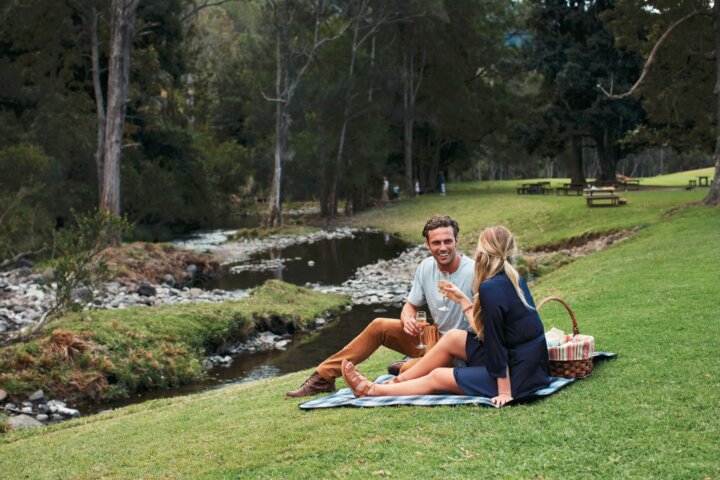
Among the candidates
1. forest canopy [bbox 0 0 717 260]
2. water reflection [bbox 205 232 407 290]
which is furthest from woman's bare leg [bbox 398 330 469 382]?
water reflection [bbox 205 232 407 290]

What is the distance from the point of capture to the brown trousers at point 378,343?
27.7ft

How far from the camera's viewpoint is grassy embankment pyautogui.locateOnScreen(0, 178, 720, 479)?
593 centimetres

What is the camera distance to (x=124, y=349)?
47.2 feet

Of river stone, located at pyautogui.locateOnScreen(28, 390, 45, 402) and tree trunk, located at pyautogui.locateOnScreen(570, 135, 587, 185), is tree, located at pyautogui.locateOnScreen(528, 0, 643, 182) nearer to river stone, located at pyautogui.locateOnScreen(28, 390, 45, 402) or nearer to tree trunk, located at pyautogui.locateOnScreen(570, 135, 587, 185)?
tree trunk, located at pyautogui.locateOnScreen(570, 135, 587, 185)

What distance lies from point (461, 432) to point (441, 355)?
4.34 feet

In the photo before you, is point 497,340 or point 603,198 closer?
point 497,340

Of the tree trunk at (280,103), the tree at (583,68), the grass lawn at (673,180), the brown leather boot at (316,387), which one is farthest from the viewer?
the grass lawn at (673,180)

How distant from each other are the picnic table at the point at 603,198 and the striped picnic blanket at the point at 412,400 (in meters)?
27.6

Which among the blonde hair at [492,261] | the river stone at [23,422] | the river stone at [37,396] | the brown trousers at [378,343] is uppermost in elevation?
the blonde hair at [492,261]

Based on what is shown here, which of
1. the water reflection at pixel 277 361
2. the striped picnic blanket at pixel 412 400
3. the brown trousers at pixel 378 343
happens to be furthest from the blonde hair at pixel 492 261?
the water reflection at pixel 277 361

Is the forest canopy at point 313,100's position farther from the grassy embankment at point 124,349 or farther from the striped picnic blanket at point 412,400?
the striped picnic blanket at point 412,400

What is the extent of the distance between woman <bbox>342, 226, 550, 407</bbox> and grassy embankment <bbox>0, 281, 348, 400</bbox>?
24.7 feet

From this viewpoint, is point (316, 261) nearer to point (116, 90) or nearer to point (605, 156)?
point (116, 90)

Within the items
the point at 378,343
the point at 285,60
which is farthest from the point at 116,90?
the point at 378,343
